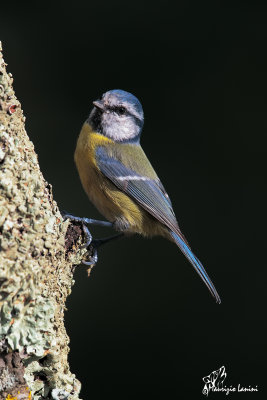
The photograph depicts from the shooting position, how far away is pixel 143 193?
2359mm

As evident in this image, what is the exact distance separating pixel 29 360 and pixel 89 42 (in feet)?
7.71

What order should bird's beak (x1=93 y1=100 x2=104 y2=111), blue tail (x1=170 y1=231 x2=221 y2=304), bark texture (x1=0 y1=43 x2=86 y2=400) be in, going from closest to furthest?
bark texture (x1=0 y1=43 x2=86 y2=400)
blue tail (x1=170 y1=231 x2=221 y2=304)
bird's beak (x1=93 y1=100 x2=104 y2=111)

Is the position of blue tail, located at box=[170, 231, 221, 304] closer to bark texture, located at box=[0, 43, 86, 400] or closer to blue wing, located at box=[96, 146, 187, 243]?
blue wing, located at box=[96, 146, 187, 243]

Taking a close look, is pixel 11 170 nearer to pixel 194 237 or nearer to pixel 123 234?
pixel 123 234

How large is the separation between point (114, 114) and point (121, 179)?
35 cm

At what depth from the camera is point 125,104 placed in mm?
2506

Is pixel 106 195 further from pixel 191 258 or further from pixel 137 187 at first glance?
pixel 191 258

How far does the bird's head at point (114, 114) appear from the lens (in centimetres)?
248

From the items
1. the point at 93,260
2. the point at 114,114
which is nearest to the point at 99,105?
the point at 114,114

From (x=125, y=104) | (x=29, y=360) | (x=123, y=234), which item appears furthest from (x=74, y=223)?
(x=125, y=104)

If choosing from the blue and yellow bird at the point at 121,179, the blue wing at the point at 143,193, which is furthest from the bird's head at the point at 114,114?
the blue wing at the point at 143,193

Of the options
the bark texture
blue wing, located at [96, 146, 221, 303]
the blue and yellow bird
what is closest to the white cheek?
the blue and yellow bird

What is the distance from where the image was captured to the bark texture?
4.19 feet

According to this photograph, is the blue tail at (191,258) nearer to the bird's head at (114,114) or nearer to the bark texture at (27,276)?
the bird's head at (114,114)
